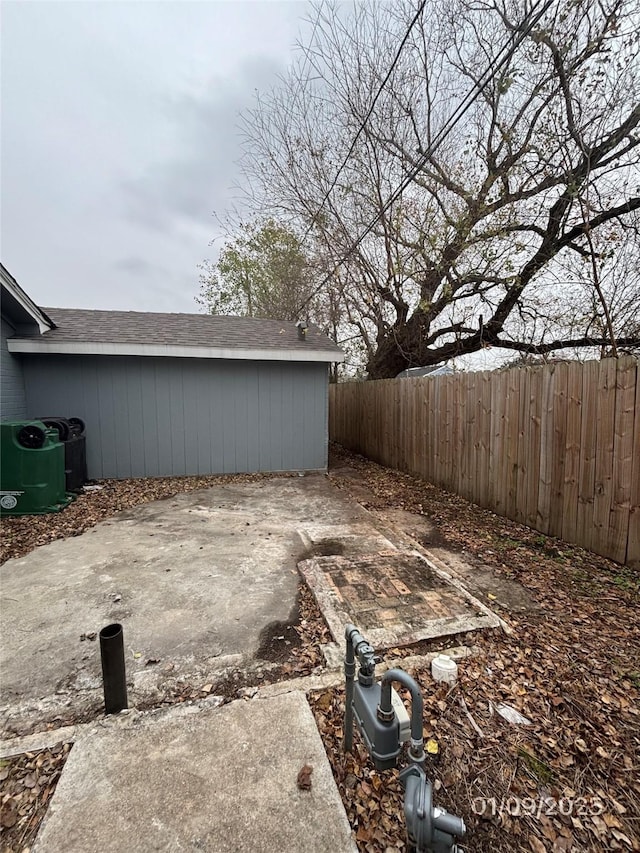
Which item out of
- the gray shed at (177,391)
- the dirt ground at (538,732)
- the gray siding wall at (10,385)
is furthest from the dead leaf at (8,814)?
the gray shed at (177,391)

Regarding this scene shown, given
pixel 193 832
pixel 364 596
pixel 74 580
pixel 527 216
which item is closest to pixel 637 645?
pixel 364 596

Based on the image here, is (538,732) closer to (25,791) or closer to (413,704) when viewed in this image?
(413,704)

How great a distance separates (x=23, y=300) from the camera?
5516 millimetres

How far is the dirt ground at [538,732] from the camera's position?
4.42 ft

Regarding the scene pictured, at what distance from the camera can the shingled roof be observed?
6219 mm

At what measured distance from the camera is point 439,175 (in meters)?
A: 7.17

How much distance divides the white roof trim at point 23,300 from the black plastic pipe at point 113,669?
5.29 meters

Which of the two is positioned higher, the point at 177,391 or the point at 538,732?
the point at 177,391

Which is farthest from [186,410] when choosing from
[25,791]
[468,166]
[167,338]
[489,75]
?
[489,75]

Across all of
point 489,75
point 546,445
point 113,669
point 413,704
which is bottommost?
point 113,669

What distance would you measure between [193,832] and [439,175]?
29.1ft

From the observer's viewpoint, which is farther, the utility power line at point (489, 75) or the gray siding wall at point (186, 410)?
the gray siding wall at point (186, 410)

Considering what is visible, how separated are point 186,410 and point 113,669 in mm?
5618

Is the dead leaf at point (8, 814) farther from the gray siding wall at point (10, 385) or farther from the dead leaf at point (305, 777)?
the gray siding wall at point (10, 385)
